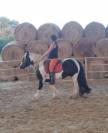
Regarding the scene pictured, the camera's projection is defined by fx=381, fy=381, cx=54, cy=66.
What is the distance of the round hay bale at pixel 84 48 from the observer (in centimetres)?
1236

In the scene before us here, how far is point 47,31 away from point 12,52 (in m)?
1.40

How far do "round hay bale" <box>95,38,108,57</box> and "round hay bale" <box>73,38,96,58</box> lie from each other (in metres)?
0.16

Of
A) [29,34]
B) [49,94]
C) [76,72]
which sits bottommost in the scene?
[49,94]

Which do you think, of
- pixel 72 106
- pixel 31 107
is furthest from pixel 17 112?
pixel 72 106

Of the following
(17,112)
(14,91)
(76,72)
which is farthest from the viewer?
(14,91)

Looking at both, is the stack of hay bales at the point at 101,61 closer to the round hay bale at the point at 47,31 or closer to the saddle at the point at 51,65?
the round hay bale at the point at 47,31

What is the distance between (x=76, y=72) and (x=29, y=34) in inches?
167

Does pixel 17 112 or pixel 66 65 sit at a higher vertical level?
pixel 66 65

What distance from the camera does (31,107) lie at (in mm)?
7836

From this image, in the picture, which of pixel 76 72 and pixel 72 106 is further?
pixel 76 72

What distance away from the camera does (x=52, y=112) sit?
23.6ft

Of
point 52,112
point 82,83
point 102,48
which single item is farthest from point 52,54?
point 102,48

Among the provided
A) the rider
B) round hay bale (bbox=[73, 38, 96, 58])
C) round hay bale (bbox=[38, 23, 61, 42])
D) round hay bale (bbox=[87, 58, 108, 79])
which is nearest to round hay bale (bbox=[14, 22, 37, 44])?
round hay bale (bbox=[38, 23, 61, 42])

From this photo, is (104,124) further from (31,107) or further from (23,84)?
(23,84)
